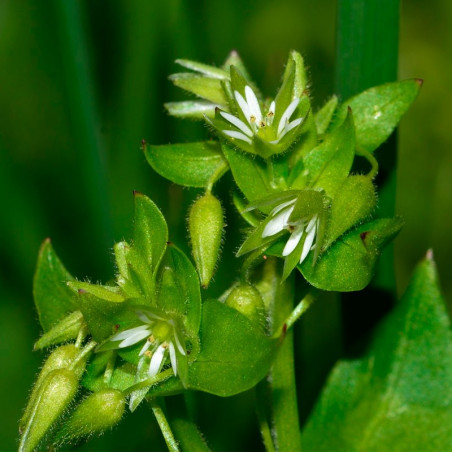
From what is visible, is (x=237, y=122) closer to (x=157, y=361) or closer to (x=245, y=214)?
(x=245, y=214)

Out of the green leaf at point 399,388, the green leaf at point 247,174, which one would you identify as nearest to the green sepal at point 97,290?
the green leaf at point 247,174

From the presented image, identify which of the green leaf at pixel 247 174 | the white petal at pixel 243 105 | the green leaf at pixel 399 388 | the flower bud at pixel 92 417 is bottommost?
the green leaf at pixel 399 388

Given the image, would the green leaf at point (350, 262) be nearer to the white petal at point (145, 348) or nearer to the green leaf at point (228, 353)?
the green leaf at point (228, 353)

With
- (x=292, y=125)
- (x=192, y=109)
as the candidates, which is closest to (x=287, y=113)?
(x=292, y=125)

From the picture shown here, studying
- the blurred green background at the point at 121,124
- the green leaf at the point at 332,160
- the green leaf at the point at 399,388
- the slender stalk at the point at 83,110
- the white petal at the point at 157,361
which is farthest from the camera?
the blurred green background at the point at 121,124

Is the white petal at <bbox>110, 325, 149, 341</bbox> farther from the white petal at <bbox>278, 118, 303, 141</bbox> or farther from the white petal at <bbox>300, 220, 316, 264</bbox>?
the white petal at <bbox>278, 118, 303, 141</bbox>

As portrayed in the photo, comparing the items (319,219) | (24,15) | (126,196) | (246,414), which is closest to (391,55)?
(319,219)

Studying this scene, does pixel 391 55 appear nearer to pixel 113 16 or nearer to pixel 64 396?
pixel 64 396
